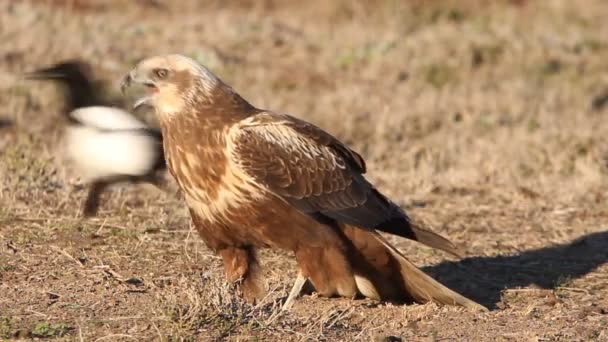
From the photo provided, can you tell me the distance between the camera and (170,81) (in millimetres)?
6375

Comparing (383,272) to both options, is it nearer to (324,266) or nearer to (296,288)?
(324,266)

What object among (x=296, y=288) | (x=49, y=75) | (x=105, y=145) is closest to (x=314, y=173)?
(x=296, y=288)

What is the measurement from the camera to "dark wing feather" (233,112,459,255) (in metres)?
6.25

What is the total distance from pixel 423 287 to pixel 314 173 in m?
0.90

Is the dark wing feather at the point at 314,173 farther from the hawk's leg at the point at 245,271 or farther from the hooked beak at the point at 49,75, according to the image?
the hooked beak at the point at 49,75

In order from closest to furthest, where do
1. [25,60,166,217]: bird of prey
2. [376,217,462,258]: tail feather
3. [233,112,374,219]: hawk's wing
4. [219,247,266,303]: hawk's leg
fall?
[233,112,374,219]: hawk's wing, [219,247,266,303]: hawk's leg, [376,217,462,258]: tail feather, [25,60,166,217]: bird of prey

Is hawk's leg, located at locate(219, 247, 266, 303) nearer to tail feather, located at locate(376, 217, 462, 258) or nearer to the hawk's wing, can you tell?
the hawk's wing

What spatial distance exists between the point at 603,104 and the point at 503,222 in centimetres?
547

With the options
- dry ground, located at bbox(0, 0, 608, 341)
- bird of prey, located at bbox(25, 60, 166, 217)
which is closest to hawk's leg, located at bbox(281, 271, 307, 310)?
dry ground, located at bbox(0, 0, 608, 341)

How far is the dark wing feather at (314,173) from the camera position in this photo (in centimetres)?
625

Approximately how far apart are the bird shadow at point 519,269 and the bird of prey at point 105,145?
1.88m

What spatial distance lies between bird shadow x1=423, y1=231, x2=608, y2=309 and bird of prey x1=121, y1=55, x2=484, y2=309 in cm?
78

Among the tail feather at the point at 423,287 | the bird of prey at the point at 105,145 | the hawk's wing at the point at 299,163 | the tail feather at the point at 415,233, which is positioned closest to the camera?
the hawk's wing at the point at 299,163

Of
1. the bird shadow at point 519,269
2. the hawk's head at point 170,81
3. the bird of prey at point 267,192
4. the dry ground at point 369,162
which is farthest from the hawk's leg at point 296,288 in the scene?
the bird shadow at point 519,269
